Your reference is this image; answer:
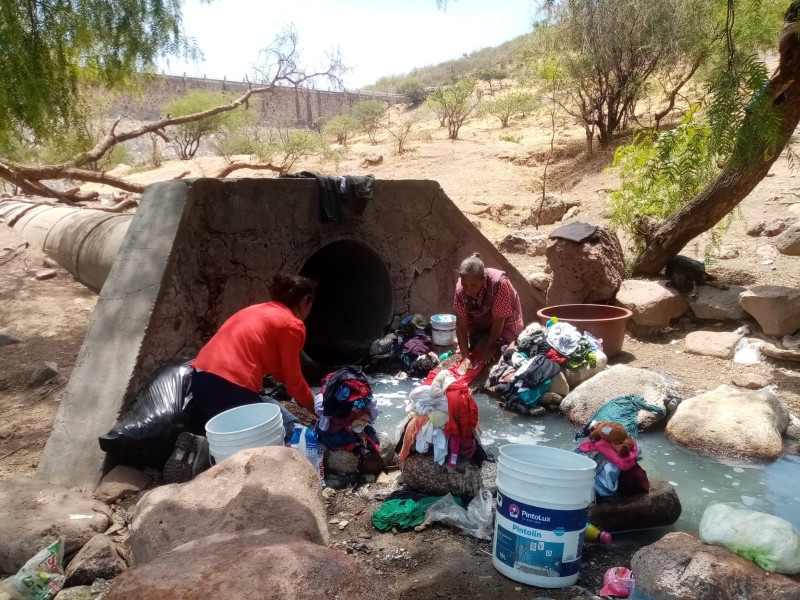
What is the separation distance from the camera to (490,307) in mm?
5328

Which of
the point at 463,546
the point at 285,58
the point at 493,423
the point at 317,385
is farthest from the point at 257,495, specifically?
the point at 285,58

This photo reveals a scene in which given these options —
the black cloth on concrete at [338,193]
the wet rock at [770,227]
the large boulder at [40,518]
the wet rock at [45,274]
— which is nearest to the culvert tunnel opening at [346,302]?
the black cloth on concrete at [338,193]

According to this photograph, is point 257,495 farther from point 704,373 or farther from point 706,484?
point 704,373

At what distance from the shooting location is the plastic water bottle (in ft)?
10.2

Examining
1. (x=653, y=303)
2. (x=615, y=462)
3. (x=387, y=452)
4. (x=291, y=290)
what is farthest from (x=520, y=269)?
(x=615, y=462)

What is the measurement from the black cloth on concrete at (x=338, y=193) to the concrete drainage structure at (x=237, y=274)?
0.08m

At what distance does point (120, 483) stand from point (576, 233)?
4.72 m

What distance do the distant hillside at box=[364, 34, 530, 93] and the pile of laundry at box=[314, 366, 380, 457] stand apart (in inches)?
1387

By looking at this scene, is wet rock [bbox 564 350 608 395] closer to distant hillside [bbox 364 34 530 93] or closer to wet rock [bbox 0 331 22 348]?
wet rock [bbox 0 331 22 348]

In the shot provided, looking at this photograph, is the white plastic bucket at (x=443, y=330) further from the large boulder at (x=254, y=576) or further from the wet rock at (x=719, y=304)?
the large boulder at (x=254, y=576)

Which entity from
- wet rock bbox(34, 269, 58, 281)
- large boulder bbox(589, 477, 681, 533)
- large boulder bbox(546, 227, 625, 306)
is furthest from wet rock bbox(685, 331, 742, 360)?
wet rock bbox(34, 269, 58, 281)

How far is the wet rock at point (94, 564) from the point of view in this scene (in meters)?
2.82

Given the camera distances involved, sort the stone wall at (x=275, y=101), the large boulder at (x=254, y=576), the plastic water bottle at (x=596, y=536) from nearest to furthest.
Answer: the large boulder at (x=254, y=576) < the plastic water bottle at (x=596, y=536) < the stone wall at (x=275, y=101)

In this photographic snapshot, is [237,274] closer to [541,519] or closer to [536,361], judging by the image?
[536,361]
